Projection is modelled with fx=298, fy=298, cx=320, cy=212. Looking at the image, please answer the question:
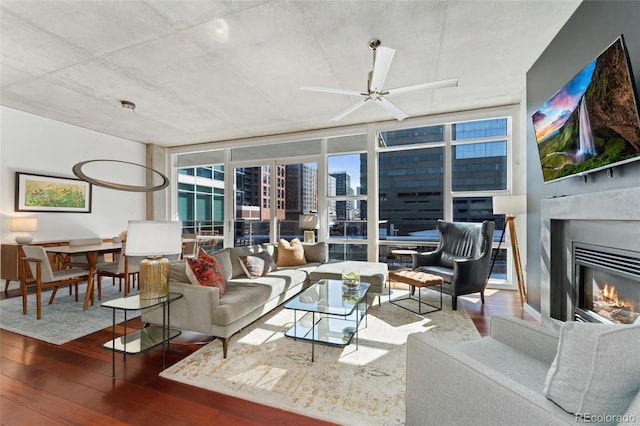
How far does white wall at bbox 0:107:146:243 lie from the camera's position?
15.5ft

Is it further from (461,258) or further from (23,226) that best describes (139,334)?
(461,258)

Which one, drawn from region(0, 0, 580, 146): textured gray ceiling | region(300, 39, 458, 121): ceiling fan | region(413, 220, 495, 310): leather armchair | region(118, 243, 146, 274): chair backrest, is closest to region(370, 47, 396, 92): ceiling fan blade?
region(300, 39, 458, 121): ceiling fan

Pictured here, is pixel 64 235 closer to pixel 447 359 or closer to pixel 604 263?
pixel 447 359

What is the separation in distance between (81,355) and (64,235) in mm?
3967

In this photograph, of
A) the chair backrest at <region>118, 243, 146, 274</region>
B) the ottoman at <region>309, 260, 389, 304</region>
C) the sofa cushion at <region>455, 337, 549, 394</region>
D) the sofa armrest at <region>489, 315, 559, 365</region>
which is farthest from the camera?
the chair backrest at <region>118, 243, 146, 274</region>

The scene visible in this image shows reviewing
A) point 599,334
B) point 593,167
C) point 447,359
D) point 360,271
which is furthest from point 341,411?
point 593,167

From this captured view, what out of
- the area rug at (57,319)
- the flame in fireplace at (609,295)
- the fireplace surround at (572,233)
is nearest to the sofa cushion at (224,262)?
the area rug at (57,319)

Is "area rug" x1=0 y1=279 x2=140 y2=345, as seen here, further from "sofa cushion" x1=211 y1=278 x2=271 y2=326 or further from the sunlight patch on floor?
the sunlight patch on floor

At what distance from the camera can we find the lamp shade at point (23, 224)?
4566mm

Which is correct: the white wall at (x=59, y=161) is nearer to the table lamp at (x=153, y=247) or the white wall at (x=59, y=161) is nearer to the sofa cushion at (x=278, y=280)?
the sofa cushion at (x=278, y=280)

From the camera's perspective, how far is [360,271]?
3924 mm

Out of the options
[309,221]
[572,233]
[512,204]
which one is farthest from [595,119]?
[309,221]

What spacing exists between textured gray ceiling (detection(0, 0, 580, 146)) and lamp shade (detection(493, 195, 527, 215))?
153 cm

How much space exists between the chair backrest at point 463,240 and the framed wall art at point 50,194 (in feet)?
21.4
